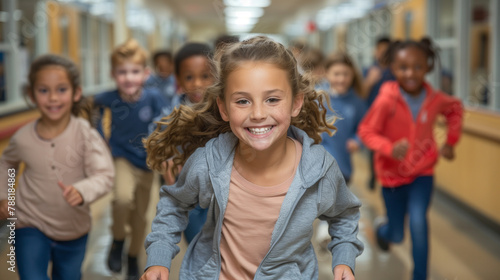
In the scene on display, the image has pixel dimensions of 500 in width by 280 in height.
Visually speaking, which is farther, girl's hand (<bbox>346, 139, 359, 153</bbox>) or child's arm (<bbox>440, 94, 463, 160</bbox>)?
girl's hand (<bbox>346, 139, 359, 153</bbox>)

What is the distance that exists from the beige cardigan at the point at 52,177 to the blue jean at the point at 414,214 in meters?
1.57

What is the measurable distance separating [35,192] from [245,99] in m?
1.12

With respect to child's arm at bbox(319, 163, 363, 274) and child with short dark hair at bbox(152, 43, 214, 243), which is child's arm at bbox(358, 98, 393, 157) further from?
child's arm at bbox(319, 163, 363, 274)

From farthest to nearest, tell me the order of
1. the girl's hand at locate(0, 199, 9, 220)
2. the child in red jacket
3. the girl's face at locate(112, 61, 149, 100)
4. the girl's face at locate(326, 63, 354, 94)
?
the girl's face at locate(326, 63, 354, 94), the girl's face at locate(112, 61, 149, 100), the child in red jacket, the girl's hand at locate(0, 199, 9, 220)

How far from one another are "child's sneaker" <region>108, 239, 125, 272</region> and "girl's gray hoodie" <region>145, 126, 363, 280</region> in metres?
1.88

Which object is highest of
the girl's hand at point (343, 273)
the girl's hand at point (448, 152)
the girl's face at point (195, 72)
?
the girl's face at point (195, 72)

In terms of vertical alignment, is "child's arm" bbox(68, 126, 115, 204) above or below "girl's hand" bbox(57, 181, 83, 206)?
above

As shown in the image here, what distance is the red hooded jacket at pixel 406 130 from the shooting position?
10.1ft

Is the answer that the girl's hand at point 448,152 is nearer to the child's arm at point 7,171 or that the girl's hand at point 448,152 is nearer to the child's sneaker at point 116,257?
the child's sneaker at point 116,257

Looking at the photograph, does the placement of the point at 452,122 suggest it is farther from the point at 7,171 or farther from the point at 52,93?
the point at 7,171

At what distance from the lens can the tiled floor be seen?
3.51m

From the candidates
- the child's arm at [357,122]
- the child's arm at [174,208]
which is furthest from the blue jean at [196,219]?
the child's arm at [357,122]

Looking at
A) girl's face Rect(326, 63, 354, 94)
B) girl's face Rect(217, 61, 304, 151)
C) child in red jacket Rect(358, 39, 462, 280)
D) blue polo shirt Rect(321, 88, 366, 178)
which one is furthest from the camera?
girl's face Rect(326, 63, 354, 94)

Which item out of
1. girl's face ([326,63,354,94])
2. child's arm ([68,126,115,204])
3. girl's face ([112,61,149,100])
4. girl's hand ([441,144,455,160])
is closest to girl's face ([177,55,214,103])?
child's arm ([68,126,115,204])
